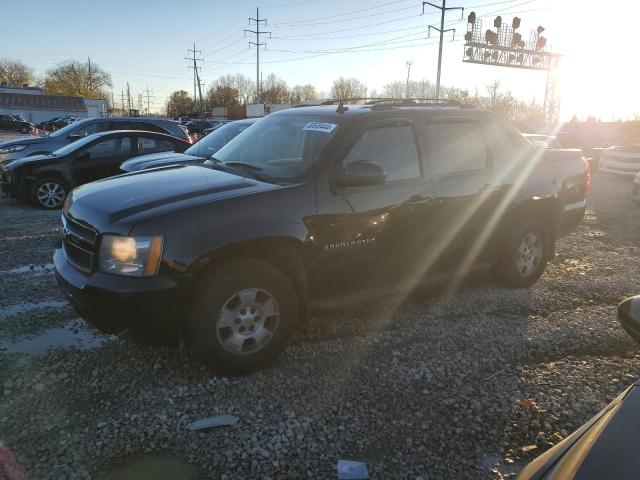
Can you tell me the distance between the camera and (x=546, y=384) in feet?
11.3

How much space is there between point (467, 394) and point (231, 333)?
1640mm

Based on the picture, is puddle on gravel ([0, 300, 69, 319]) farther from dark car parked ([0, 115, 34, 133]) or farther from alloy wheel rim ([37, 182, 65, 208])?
dark car parked ([0, 115, 34, 133])

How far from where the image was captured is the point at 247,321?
3.34 meters

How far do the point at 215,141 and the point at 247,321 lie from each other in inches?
227

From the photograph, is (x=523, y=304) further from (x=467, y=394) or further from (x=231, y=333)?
(x=231, y=333)

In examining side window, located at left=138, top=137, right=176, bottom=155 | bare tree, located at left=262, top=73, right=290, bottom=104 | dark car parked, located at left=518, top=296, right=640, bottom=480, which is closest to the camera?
dark car parked, located at left=518, top=296, right=640, bottom=480

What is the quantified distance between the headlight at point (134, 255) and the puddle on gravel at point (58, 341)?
3.89ft

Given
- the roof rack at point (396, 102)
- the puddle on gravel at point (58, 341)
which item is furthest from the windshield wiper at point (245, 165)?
the puddle on gravel at point (58, 341)

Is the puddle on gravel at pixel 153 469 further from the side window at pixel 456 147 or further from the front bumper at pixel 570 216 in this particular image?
the front bumper at pixel 570 216

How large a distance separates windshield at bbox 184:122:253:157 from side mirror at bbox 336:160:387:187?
476cm

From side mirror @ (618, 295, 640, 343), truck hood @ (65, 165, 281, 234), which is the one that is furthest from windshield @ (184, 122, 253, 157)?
side mirror @ (618, 295, 640, 343)

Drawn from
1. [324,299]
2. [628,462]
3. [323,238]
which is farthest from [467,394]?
[628,462]

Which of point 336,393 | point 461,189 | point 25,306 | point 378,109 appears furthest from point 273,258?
point 25,306

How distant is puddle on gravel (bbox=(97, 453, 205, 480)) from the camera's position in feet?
8.20
